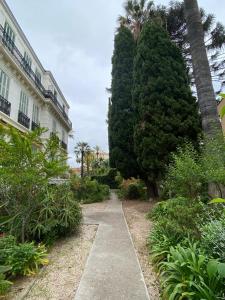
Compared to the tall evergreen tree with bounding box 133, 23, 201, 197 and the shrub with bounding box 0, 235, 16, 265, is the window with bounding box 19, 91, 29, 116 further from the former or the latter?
the shrub with bounding box 0, 235, 16, 265

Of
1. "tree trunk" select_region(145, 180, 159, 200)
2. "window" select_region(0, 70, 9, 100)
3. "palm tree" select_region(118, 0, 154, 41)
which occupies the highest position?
"palm tree" select_region(118, 0, 154, 41)

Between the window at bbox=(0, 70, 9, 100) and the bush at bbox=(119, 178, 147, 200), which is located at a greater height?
the window at bbox=(0, 70, 9, 100)

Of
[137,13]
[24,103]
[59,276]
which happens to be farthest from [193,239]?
[137,13]

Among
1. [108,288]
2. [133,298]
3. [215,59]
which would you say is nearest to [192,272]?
[133,298]

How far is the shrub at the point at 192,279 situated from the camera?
279 centimetres

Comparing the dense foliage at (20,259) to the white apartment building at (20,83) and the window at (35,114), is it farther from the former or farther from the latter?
the window at (35,114)

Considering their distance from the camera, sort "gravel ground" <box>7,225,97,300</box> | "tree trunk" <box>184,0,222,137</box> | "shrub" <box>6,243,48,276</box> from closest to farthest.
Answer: "gravel ground" <box>7,225,97,300</box>, "shrub" <box>6,243,48,276</box>, "tree trunk" <box>184,0,222,137</box>

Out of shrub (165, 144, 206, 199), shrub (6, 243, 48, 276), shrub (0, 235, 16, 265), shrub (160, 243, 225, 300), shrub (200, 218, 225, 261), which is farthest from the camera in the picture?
shrub (165, 144, 206, 199)

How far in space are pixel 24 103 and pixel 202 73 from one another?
12548 mm

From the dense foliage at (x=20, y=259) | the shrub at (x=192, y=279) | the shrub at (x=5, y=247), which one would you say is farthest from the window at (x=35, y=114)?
the shrub at (x=192, y=279)

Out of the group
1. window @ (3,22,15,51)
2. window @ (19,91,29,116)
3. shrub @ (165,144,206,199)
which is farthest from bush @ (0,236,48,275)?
window @ (3,22,15,51)

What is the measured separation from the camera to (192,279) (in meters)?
3.06

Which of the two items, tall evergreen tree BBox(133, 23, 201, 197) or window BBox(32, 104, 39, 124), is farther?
window BBox(32, 104, 39, 124)

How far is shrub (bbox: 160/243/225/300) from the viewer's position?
2789 millimetres
